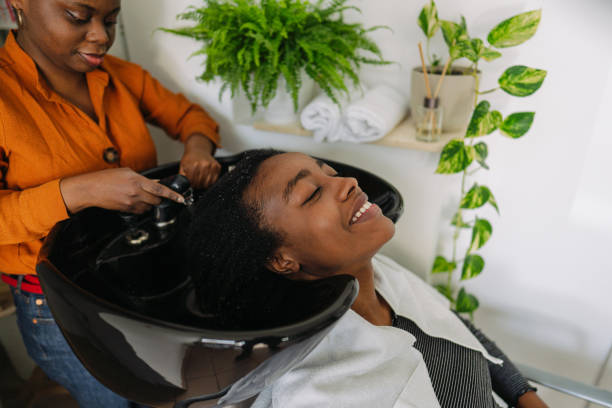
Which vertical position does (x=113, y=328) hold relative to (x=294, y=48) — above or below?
below

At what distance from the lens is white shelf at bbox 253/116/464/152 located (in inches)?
38.6

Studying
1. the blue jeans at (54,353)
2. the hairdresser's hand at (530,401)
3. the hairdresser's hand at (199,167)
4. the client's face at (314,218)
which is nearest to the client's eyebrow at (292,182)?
the client's face at (314,218)

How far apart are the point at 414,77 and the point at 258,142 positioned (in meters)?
0.53

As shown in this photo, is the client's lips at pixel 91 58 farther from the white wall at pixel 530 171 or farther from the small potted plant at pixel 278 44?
the white wall at pixel 530 171

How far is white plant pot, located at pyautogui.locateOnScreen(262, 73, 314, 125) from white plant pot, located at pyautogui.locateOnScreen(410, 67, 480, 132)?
0.28 metres

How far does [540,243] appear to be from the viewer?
1191 mm

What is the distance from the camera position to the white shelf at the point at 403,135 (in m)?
0.98

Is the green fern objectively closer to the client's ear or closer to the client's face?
the client's face

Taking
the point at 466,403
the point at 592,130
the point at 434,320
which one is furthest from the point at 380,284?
the point at 592,130

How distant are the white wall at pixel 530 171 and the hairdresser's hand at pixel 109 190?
0.54 m

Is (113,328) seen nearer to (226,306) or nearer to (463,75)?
(226,306)

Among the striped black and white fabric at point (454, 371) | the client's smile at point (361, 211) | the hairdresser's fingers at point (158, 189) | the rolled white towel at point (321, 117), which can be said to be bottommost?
the striped black and white fabric at point (454, 371)

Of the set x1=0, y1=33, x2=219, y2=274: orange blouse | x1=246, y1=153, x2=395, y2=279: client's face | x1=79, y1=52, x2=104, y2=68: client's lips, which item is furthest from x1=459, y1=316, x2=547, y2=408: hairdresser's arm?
x1=79, y1=52, x2=104, y2=68: client's lips

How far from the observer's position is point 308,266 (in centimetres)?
78
